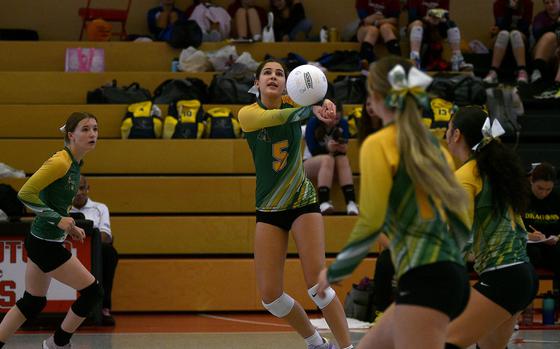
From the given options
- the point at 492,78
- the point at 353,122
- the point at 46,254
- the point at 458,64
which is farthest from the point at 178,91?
the point at 46,254

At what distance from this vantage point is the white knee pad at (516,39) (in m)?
11.6

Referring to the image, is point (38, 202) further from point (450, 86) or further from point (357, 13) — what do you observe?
point (357, 13)

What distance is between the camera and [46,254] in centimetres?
598

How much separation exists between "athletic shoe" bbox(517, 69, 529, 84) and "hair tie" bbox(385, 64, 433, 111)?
324 inches

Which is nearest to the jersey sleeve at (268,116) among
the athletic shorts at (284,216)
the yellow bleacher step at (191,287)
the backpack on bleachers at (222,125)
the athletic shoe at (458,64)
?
the athletic shorts at (284,216)

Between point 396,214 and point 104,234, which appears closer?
point 396,214

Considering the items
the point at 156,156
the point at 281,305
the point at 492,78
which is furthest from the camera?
the point at 492,78

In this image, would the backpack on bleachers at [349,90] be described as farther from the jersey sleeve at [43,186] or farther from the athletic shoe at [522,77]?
the jersey sleeve at [43,186]

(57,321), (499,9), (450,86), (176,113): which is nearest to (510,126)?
(450,86)

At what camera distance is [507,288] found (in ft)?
14.1

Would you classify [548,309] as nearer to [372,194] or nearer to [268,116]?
[268,116]

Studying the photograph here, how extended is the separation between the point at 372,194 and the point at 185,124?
262 inches

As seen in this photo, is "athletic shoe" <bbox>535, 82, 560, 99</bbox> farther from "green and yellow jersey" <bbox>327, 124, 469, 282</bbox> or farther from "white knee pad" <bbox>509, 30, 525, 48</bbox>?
"green and yellow jersey" <bbox>327, 124, 469, 282</bbox>

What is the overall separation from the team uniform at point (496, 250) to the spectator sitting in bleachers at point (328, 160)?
4897mm
